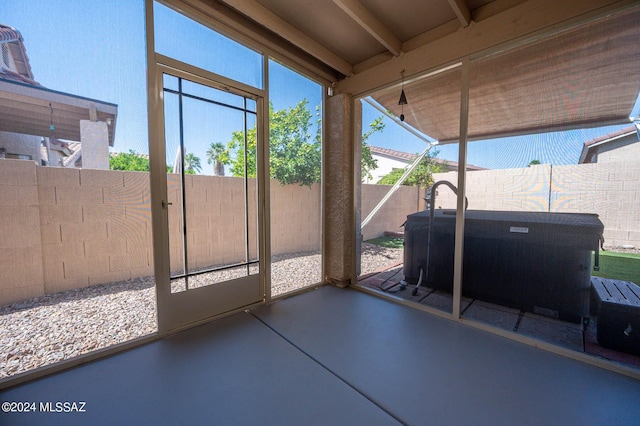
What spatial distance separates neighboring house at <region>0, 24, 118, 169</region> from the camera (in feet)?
5.07

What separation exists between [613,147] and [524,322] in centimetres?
156

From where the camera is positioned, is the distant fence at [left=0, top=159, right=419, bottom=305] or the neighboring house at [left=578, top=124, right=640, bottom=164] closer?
the neighboring house at [left=578, top=124, right=640, bottom=164]

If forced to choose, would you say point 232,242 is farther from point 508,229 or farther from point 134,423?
point 508,229

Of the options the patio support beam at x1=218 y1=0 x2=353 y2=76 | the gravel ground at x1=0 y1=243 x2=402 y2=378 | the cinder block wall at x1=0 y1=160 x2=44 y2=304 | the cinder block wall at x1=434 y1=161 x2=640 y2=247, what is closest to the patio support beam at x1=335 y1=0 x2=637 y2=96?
the patio support beam at x1=218 y1=0 x2=353 y2=76

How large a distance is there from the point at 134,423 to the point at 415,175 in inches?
119

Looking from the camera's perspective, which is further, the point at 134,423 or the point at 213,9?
the point at 213,9

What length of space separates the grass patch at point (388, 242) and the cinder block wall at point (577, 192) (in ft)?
3.55

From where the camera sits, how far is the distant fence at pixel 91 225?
1943mm

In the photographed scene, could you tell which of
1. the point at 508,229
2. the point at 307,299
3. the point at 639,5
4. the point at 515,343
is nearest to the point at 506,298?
the point at 515,343

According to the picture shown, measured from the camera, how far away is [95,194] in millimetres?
2264

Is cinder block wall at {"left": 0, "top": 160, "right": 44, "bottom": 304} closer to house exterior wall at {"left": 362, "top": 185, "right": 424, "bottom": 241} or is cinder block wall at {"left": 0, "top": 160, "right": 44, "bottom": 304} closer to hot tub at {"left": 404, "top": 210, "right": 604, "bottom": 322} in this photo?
house exterior wall at {"left": 362, "top": 185, "right": 424, "bottom": 241}

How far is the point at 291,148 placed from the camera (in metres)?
3.14

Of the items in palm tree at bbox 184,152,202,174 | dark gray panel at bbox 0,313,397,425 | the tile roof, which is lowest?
dark gray panel at bbox 0,313,397,425

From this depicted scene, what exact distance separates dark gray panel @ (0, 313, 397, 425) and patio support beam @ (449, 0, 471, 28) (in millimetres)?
2927
